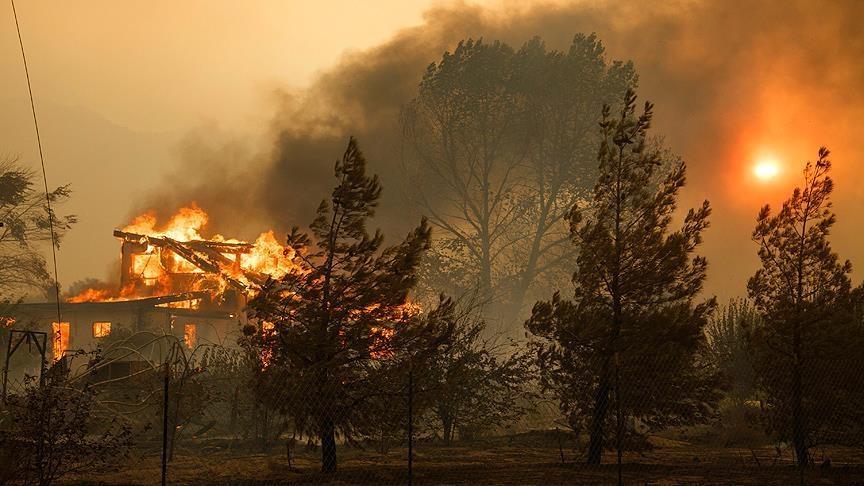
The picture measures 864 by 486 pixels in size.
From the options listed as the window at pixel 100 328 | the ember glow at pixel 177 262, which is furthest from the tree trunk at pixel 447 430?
the window at pixel 100 328

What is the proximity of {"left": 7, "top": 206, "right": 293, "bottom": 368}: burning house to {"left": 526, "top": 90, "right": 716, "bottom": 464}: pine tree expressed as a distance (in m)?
20.4

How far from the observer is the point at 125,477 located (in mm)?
15000

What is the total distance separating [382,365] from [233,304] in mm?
24474

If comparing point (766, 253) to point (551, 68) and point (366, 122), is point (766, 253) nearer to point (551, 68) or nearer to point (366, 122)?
point (551, 68)

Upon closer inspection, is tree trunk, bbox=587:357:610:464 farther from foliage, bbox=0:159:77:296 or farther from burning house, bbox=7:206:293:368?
foliage, bbox=0:159:77:296

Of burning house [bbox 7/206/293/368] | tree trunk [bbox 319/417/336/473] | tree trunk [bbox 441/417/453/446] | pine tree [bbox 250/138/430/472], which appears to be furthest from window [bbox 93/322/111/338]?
tree trunk [bbox 319/417/336/473]

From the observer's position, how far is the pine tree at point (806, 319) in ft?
53.3

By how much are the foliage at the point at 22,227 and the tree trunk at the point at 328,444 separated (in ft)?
95.9

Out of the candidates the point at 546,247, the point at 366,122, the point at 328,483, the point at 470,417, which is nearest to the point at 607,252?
the point at 328,483

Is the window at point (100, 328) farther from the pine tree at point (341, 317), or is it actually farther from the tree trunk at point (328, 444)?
the tree trunk at point (328, 444)

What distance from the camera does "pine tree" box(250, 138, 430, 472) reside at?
15.4 m

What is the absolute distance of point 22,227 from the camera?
4131 centimetres

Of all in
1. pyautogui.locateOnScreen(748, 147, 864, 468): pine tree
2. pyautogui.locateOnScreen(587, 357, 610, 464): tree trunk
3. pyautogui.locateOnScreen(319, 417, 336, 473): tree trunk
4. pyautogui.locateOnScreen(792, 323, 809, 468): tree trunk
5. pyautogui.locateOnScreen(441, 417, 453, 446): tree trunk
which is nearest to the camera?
pyautogui.locateOnScreen(319, 417, 336, 473): tree trunk

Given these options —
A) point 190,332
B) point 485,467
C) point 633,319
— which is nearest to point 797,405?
point 633,319
